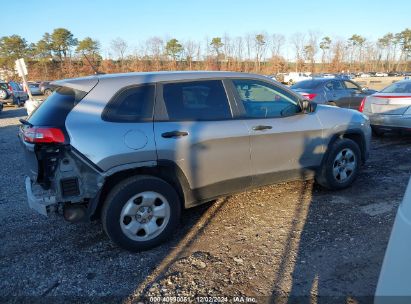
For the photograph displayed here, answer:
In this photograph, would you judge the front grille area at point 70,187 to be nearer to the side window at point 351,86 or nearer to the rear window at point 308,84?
the rear window at point 308,84

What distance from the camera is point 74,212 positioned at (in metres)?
3.39

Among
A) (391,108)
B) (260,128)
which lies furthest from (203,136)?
(391,108)

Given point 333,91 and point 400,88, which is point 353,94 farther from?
point 400,88

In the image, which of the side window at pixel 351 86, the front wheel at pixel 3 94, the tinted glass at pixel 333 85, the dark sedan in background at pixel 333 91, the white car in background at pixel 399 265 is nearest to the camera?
the white car in background at pixel 399 265

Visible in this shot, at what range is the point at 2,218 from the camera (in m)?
4.50

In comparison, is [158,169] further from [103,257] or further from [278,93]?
[278,93]

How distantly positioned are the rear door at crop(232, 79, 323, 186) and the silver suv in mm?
15

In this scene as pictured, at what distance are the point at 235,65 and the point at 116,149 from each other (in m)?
74.3

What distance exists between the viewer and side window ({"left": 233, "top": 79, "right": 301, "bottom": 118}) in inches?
164

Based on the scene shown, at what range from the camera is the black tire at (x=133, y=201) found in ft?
11.0

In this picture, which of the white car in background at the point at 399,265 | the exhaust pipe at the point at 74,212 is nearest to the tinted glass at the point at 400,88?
the white car in background at the point at 399,265

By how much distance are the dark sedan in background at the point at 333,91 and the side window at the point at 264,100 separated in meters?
7.24

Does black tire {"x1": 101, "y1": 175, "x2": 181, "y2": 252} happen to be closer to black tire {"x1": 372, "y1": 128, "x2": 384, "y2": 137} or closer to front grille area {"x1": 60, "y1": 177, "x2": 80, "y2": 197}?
front grille area {"x1": 60, "y1": 177, "x2": 80, "y2": 197}

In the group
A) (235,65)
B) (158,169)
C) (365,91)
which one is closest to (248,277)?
(158,169)
